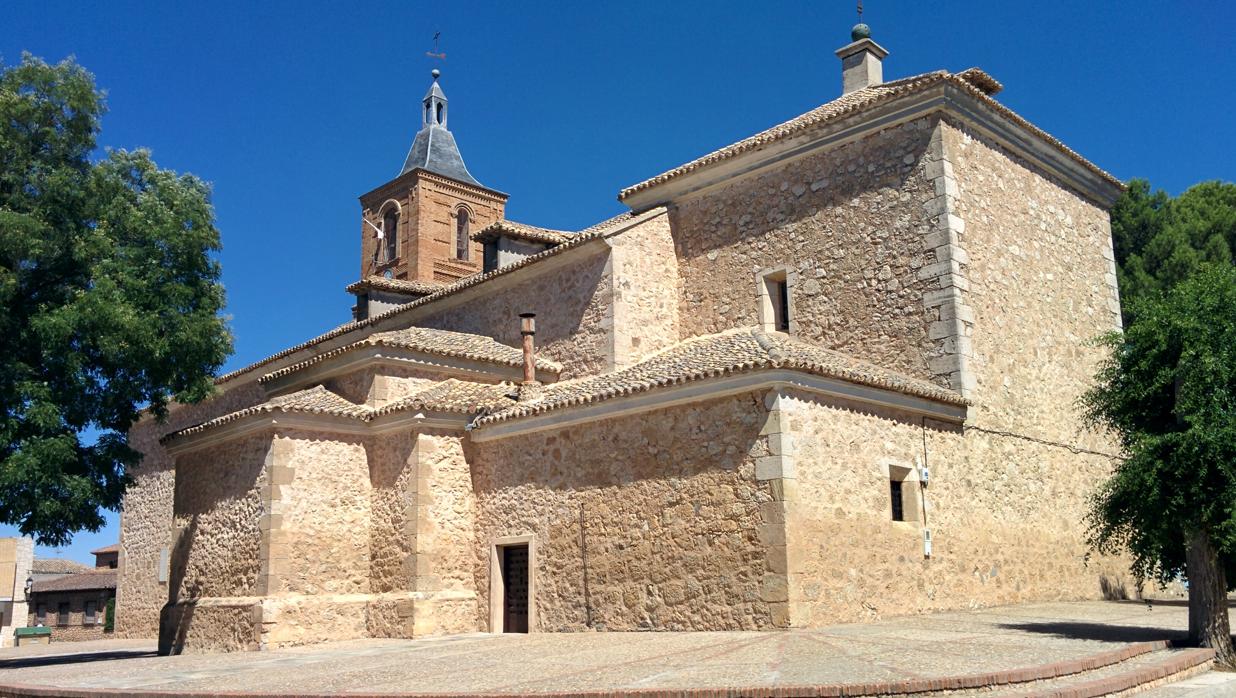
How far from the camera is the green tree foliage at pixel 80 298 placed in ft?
48.9

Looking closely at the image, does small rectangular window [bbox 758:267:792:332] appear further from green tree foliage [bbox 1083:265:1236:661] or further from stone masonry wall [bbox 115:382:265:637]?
stone masonry wall [bbox 115:382:265:637]

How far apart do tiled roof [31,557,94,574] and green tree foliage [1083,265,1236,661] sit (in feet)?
174

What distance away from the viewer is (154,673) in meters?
12.7

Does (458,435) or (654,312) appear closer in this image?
(458,435)

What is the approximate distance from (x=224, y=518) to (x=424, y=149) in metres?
26.2

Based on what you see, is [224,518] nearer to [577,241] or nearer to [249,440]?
[249,440]

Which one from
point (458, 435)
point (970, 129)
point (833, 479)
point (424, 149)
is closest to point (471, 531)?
point (458, 435)

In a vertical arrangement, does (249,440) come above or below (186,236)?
below

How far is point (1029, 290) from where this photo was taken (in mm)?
17641

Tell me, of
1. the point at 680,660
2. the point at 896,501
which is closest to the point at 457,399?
the point at 896,501

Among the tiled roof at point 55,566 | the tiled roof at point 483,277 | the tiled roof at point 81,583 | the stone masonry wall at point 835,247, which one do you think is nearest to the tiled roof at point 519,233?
the tiled roof at point 483,277

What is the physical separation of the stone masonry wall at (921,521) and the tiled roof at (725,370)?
0.44 m

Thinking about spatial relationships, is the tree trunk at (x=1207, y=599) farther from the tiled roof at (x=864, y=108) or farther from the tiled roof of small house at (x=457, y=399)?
the tiled roof of small house at (x=457, y=399)

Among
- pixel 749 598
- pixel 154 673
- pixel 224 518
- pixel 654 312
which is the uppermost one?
pixel 654 312
